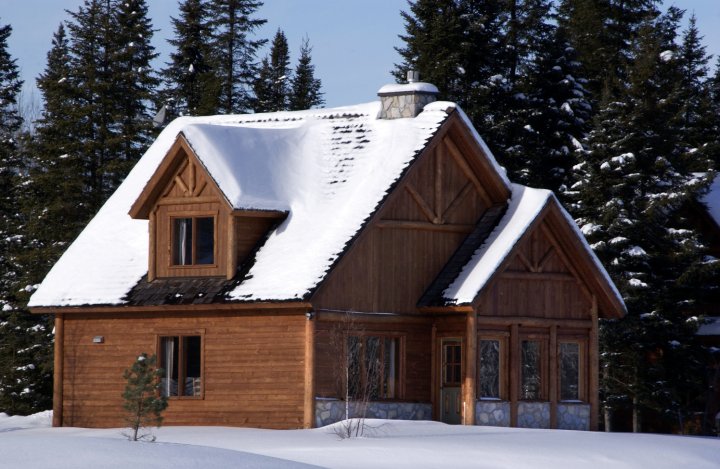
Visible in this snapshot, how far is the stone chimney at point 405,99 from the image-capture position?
32562mm

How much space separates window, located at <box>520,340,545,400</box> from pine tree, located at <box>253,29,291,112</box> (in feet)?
91.6

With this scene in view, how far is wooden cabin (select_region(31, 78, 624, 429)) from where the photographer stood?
29531 millimetres

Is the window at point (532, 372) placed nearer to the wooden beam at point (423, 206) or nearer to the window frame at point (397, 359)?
the window frame at point (397, 359)

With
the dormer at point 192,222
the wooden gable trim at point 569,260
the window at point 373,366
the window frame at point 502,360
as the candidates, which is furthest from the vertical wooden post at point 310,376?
the wooden gable trim at point 569,260

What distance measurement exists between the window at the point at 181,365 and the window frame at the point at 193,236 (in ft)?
5.09

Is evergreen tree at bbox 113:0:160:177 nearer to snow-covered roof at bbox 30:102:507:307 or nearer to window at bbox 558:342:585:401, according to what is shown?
snow-covered roof at bbox 30:102:507:307

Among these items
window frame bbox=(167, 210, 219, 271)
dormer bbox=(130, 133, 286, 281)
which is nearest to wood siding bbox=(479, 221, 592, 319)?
dormer bbox=(130, 133, 286, 281)

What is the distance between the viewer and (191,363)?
31.1m

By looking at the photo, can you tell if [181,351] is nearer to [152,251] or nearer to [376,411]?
[152,251]

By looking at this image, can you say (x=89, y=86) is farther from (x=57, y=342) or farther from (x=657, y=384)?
(x=657, y=384)

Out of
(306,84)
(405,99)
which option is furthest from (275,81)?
(405,99)

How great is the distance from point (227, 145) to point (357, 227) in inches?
169

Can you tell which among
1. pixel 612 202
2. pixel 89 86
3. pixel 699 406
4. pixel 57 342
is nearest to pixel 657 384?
pixel 699 406

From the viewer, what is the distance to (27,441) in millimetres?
19078
